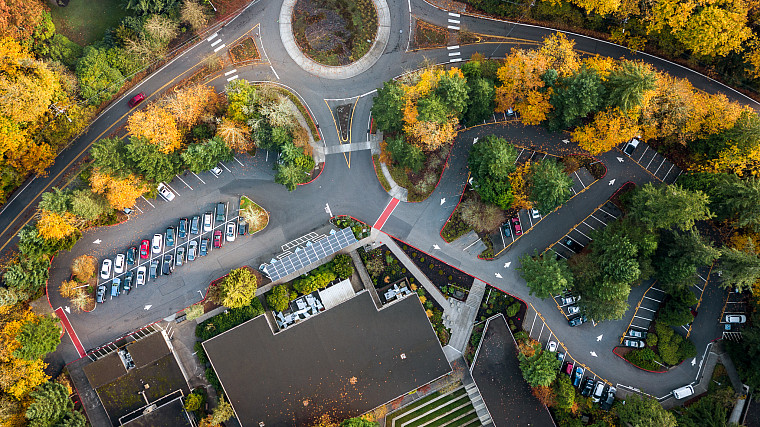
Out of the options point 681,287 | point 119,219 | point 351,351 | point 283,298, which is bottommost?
point 681,287

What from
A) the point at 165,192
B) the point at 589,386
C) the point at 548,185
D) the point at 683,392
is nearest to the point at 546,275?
the point at 548,185

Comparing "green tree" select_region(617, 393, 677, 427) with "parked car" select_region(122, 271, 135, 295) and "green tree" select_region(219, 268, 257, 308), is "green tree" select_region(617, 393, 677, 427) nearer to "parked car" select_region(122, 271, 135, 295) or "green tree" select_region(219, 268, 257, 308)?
"green tree" select_region(219, 268, 257, 308)

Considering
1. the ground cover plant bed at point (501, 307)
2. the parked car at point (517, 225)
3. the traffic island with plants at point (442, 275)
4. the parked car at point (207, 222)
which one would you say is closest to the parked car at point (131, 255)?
the parked car at point (207, 222)

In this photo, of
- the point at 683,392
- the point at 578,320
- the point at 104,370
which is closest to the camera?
the point at 104,370

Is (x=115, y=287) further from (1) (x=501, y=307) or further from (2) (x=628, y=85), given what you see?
(2) (x=628, y=85)

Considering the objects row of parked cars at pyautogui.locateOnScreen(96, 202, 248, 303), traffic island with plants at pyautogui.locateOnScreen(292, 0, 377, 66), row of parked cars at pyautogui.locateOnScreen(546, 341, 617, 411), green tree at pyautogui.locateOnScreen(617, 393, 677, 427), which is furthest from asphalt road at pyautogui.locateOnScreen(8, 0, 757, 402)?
green tree at pyautogui.locateOnScreen(617, 393, 677, 427)

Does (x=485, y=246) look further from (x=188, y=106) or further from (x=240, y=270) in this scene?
(x=188, y=106)

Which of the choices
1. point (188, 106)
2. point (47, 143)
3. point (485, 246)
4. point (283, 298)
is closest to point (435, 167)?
point (485, 246)
